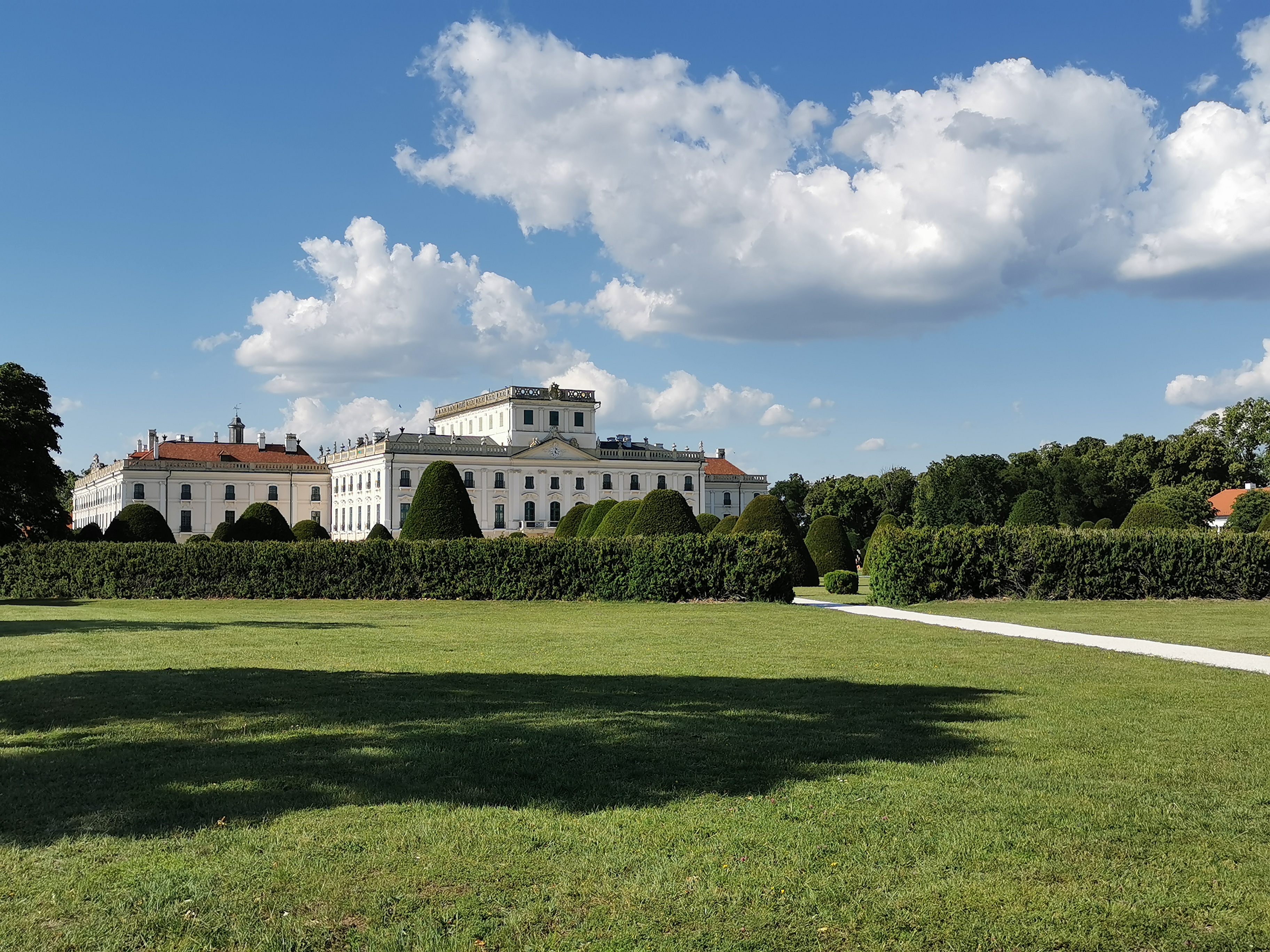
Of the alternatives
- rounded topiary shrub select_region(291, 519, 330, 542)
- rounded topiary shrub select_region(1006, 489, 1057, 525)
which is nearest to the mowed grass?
rounded topiary shrub select_region(1006, 489, 1057, 525)

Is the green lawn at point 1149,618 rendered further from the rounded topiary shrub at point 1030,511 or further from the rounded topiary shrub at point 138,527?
the rounded topiary shrub at point 138,527

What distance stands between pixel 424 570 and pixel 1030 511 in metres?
22.2

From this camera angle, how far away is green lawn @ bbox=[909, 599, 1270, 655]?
19.0m

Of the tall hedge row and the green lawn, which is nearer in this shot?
the green lawn

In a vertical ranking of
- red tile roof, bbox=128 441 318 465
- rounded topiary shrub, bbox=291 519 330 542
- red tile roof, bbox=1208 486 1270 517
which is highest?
red tile roof, bbox=128 441 318 465

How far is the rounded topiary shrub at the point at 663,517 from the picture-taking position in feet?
111

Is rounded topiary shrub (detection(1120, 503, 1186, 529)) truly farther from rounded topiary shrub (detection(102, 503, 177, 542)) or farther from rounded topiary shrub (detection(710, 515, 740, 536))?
rounded topiary shrub (detection(102, 503, 177, 542))

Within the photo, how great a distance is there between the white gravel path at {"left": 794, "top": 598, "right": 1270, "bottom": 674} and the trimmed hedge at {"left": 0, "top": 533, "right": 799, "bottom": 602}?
3.65 m

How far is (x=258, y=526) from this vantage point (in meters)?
46.0

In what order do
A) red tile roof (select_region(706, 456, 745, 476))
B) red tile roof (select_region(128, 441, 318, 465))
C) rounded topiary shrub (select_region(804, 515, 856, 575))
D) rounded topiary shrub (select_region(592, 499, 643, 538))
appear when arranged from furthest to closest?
1. red tile roof (select_region(706, 456, 745, 476))
2. red tile roof (select_region(128, 441, 318, 465))
3. rounded topiary shrub (select_region(804, 515, 856, 575))
4. rounded topiary shrub (select_region(592, 499, 643, 538))

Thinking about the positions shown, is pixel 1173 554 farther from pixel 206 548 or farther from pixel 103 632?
pixel 206 548

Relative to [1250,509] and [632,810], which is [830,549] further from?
[632,810]

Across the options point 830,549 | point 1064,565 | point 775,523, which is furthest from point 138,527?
point 1064,565

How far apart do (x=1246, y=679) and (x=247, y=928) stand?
12365 mm
